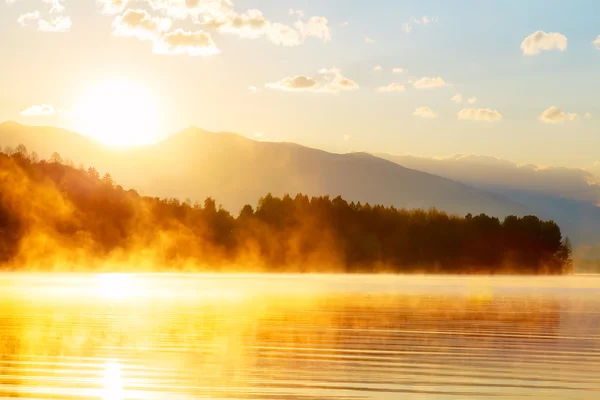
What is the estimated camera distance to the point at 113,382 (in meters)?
17.1

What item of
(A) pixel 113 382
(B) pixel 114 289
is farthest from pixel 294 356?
(B) pixel 114 289

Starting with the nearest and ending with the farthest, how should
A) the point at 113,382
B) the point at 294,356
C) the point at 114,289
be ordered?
the point at 113,382
the point at 294,356
the point at 114,289

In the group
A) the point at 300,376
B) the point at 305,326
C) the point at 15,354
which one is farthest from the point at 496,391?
the point at 305,326

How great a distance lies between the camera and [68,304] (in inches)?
1786

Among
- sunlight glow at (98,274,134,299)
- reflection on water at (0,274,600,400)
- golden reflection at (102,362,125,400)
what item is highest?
reflection on water at (0,274,600,400)

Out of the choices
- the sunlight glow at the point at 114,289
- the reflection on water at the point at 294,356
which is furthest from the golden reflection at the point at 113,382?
the sunlight glow at the point at 114,289

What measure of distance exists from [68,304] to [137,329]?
16957mm

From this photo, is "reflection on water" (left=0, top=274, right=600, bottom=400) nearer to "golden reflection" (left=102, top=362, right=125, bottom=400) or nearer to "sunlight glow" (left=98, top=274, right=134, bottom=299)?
"golden reflection" (left=102, top=362, right=125, bottom=400)

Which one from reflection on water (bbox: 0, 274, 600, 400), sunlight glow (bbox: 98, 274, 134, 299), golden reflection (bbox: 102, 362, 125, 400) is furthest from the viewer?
sunlight glow (bbox: 98, 274, 134, 299)

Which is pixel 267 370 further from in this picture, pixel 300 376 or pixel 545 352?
pixel 545 352

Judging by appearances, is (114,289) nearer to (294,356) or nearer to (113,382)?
(294,356)

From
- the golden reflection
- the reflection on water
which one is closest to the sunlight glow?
the reflection on water

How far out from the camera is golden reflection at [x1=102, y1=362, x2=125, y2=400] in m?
15.6

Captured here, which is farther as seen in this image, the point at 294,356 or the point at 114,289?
the point at 114,289
